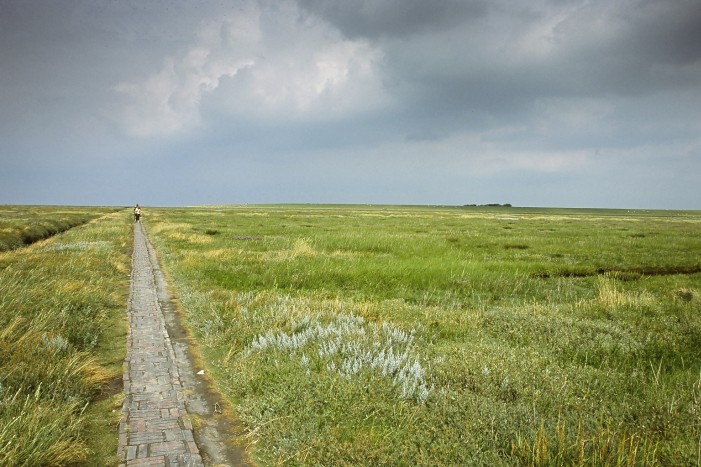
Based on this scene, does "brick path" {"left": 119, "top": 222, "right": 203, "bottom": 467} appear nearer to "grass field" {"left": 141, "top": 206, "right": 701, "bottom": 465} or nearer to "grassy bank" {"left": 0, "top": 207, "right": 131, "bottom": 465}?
"grassy bank" {"left": 0, "top": 207, "right": 131, "bottom": 465}

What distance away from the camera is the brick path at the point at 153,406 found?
4.76m

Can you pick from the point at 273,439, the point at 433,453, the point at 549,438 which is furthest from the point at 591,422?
the point at 273,439

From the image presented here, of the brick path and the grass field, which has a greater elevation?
the grass field

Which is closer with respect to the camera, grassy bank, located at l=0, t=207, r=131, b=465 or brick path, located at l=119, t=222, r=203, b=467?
grassy bank, located at l=0, t=207, r=131, b=465

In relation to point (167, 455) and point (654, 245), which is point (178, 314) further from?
point (654, 245)

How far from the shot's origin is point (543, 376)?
624cm

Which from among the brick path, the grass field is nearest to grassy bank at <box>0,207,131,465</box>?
the brick path

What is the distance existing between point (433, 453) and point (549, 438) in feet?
4.60

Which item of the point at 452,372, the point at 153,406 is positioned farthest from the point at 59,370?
the point at 452,372

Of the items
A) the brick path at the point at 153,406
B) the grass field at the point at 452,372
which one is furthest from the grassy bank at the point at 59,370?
the grass field at the point at 452,372

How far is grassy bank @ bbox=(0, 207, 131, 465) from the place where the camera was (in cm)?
455

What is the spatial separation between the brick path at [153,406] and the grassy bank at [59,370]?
19 centimetres

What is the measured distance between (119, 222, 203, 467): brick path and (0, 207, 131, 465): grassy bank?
0.19m

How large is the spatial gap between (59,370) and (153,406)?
183 cm
